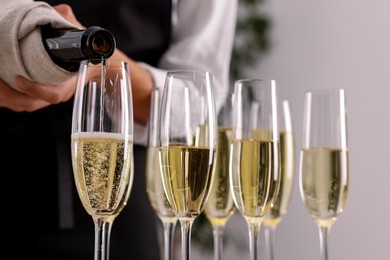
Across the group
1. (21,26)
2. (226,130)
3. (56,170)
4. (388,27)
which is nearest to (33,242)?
(56,170)

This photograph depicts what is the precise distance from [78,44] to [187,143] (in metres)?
0.23

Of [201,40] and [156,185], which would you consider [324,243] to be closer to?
[156,185]

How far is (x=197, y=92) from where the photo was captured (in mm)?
1022

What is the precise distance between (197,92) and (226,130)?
0.91 feet

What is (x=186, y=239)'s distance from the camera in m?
0.98

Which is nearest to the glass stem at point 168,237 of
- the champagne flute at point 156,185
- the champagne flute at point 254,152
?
the champagne flute at point 156,185

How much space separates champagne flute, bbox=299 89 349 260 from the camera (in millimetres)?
1204

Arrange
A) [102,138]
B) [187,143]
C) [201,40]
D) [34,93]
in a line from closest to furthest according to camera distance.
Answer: [102,138] < [187,143] < [34,93] < [201,40]

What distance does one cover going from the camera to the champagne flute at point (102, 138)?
92cm

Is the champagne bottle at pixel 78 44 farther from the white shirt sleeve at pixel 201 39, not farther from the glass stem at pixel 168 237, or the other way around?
the white shirt sleeve at pixel 201 39

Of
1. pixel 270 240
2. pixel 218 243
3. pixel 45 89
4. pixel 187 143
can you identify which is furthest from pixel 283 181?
pixel 45 89

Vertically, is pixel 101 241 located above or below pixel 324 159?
below

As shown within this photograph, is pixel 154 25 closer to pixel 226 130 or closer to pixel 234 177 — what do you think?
pixel 226 130

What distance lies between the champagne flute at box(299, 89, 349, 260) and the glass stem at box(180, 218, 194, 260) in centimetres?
31
